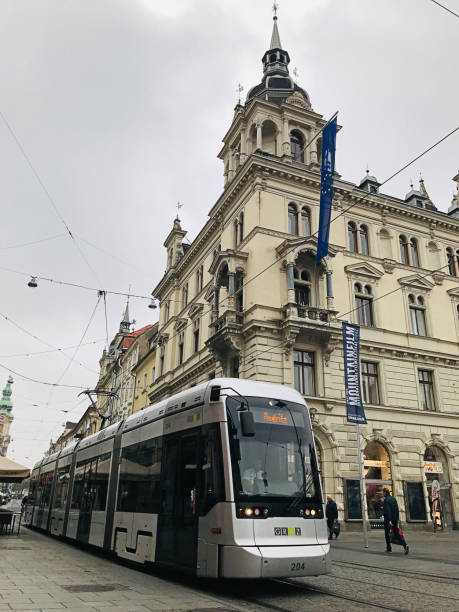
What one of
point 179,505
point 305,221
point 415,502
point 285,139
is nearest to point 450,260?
point 305,221

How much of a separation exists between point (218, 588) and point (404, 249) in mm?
24412

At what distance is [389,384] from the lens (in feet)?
83.4

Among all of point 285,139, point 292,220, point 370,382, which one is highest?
point 285,139

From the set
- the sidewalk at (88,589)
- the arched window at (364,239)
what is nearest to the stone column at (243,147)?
the arched window at (364,239)

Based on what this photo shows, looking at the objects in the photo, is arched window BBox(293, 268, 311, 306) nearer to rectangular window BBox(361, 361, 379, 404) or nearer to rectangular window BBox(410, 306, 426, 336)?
rectangular window BBox(361, 361, 379, 404)

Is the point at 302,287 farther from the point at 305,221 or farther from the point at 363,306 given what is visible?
the point at 305,221

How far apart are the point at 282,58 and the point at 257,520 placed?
114 ft

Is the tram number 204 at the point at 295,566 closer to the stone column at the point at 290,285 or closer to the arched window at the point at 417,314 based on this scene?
the stone column at the point at 290,285

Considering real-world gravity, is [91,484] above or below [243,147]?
below

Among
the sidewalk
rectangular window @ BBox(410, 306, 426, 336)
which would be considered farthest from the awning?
rectangular window @ BBox(410, 306, 426, 336)

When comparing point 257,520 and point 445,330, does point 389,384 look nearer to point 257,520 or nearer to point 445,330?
point 445,330

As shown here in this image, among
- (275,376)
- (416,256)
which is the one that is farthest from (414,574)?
(416,256)

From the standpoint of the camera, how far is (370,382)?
25297 mm

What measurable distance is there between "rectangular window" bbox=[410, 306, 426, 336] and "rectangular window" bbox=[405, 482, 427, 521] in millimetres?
7942
